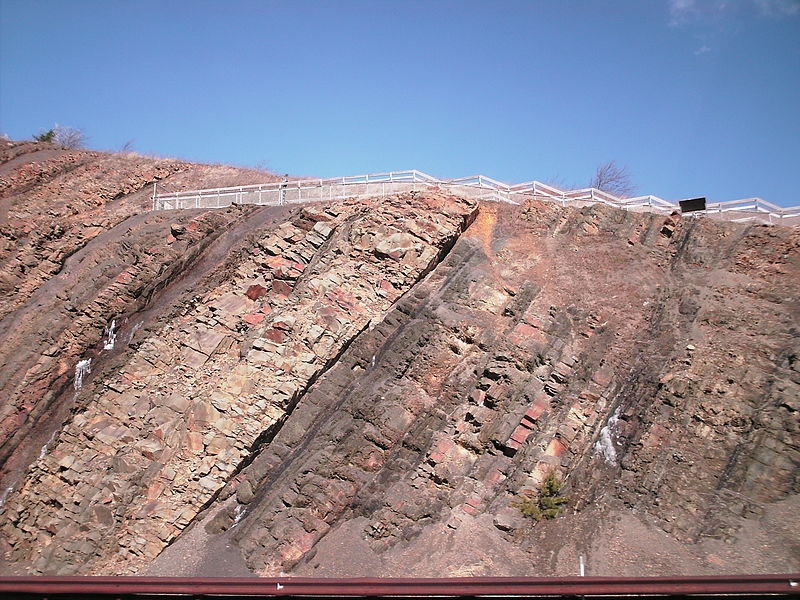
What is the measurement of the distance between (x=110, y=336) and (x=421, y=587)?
14652mm

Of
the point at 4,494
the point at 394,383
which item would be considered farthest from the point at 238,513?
the point at 4,494

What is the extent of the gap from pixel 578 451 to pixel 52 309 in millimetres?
18681

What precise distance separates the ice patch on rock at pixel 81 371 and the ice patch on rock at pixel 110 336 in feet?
2.38

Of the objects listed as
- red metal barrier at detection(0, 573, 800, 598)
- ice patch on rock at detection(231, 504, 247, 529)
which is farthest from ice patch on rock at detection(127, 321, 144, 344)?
red metal barrier at detection(0, 573, 800, 598)

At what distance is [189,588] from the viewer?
12.2 m

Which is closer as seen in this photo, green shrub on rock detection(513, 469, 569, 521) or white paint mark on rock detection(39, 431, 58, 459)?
green shrub on rock detection(513, 469, 569, 521)

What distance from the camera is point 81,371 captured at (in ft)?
65.8

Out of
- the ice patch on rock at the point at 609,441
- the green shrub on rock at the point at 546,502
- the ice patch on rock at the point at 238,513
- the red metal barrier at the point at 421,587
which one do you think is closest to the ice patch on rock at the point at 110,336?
the ice patch on rock at the point at 238,513

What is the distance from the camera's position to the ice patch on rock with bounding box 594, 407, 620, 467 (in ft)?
53.7

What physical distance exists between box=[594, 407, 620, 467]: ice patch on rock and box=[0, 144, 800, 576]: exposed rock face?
8cm

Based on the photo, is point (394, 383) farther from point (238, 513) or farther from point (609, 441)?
point (609, 441)

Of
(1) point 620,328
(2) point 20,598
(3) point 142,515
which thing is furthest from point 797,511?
(2) point 20,598

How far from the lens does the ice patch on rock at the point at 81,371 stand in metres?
19.8

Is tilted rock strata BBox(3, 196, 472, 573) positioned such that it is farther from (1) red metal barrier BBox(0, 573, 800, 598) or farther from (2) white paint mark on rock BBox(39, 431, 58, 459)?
(1) red metal barrier BBox(0, 573, 800, 598)
